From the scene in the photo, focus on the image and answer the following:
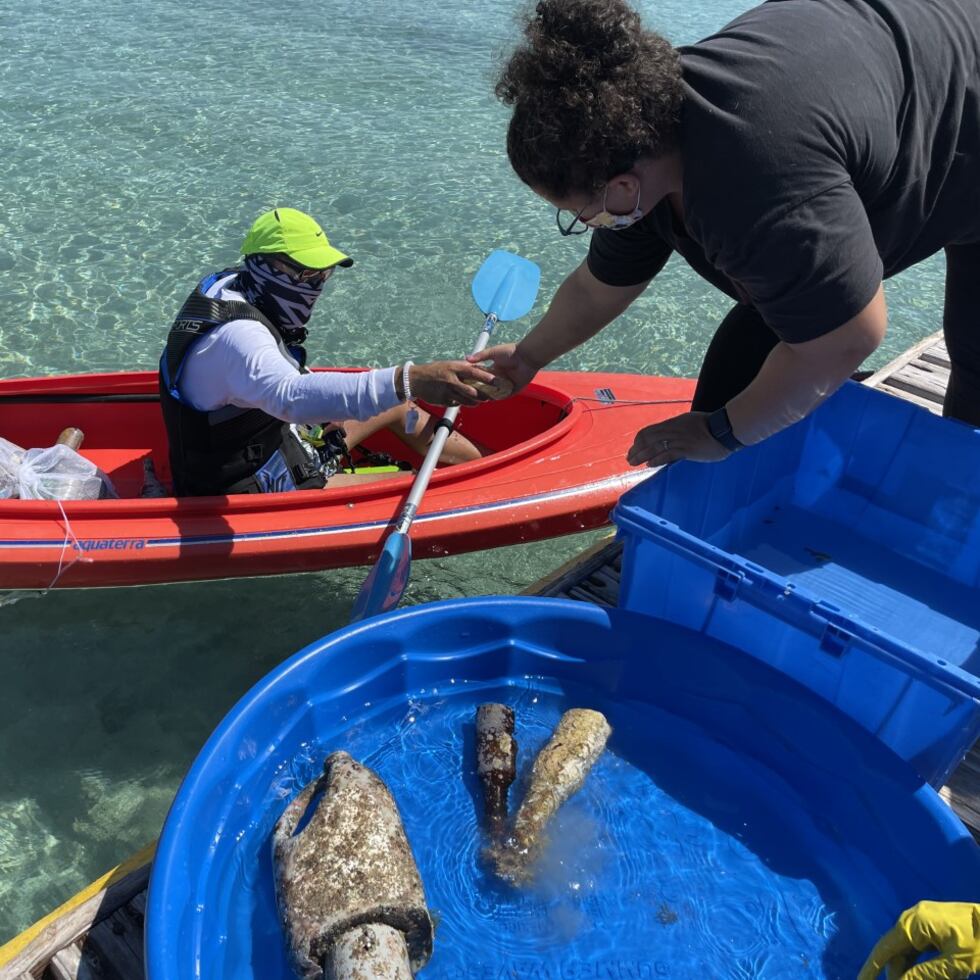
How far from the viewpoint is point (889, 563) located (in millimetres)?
2629

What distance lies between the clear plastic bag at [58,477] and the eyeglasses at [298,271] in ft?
3.35

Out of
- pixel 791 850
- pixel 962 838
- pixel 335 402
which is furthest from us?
pixel 335 402

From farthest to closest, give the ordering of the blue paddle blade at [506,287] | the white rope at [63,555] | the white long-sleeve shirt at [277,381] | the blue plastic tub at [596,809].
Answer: the blue paddle blade at [506,287], the white rope at [63,555], the white long-sleeve shirt at [277,381], the blue plastic tub at [596,809]

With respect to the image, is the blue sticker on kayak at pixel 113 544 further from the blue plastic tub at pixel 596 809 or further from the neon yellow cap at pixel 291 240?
the blue plastic tub at pixel 596 809

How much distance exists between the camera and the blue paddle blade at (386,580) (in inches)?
103

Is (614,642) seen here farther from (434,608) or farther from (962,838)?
(962,838)

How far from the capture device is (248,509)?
2.87 m

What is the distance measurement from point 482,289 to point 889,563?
6.03 feet

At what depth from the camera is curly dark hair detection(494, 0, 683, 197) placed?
141 centimetres

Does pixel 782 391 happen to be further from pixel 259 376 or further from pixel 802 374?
pixel 259 376

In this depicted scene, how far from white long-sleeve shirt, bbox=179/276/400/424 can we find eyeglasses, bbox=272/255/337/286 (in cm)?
18

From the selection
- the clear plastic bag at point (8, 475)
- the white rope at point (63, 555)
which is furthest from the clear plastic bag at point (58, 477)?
the white rope at point (63, 555)

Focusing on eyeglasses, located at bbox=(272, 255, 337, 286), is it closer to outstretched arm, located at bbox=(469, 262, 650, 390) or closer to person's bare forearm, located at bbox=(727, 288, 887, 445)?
outstretched arm, located at bbox=(469, 262, 650, 390)

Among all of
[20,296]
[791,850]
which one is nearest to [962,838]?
[791,850]
